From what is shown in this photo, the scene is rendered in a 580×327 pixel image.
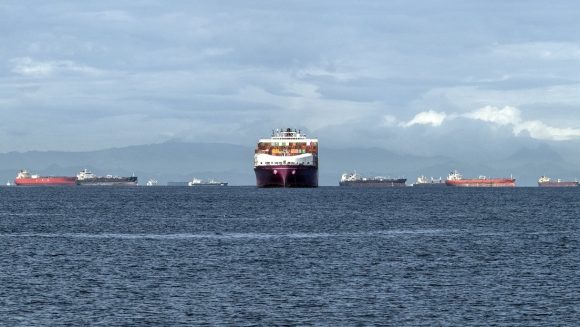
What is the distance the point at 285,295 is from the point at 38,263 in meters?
23.9

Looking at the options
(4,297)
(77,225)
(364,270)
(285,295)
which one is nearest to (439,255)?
(364,270)

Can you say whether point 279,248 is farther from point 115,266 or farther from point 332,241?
point 115,266

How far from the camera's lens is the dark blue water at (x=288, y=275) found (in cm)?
4759

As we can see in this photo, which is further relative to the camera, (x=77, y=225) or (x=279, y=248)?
(x=77, y=225)

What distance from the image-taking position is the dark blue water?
4759cm

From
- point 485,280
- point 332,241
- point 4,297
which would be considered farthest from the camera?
point 332,241

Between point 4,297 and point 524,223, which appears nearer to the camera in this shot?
point 4,297

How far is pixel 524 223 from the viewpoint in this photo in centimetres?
12344

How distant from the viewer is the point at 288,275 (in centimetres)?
6219

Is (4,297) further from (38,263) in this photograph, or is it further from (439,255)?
(439,255)

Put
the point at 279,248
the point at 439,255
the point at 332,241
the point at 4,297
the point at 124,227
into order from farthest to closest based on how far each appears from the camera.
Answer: the point at 124,227, the point at 332,241, the point at 279,248, the point at 439,255, the point at 4,297

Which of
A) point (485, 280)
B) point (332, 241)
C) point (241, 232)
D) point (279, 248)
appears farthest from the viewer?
point (241, 232)

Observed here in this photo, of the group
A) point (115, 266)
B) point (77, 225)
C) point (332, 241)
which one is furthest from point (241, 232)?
point (115, 266)

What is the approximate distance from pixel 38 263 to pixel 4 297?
16.8 m
